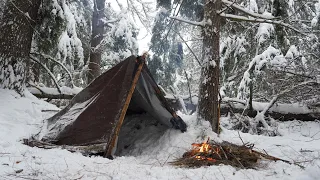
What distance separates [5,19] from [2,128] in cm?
284

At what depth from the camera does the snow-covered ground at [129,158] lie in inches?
120

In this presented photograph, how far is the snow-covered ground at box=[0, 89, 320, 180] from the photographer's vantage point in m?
3.04

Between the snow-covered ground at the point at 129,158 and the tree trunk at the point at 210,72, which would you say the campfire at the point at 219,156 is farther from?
the tree trunk at the point at 210,72

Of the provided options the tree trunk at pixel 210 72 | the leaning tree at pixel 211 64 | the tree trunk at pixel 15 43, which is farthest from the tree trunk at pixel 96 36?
the tree trunk at pixel 210 72

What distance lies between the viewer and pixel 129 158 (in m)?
4.41

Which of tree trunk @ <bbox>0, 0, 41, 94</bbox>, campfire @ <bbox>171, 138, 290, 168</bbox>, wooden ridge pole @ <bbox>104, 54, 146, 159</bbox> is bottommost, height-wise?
campfire @ <bbox>171, 138, 290, 168</bbox>

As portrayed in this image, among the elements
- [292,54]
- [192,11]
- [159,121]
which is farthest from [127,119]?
[292,54]

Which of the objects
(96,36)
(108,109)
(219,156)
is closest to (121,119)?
(108,109)

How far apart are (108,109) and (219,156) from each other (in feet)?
6.64

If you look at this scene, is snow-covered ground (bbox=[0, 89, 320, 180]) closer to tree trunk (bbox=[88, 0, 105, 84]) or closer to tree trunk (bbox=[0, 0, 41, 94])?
tree trunk (bbox=[0, 0, 41, 94])

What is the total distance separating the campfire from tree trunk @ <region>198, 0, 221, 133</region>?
87cm

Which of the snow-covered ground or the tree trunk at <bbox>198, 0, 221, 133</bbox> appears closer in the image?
the snow-covered ground

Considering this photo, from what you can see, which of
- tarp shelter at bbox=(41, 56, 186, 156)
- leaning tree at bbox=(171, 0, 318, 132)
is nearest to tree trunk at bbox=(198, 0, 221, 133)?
leaning tree at bbox=(171, 0, 318, 132)

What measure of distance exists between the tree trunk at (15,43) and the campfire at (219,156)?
4.38 meters
